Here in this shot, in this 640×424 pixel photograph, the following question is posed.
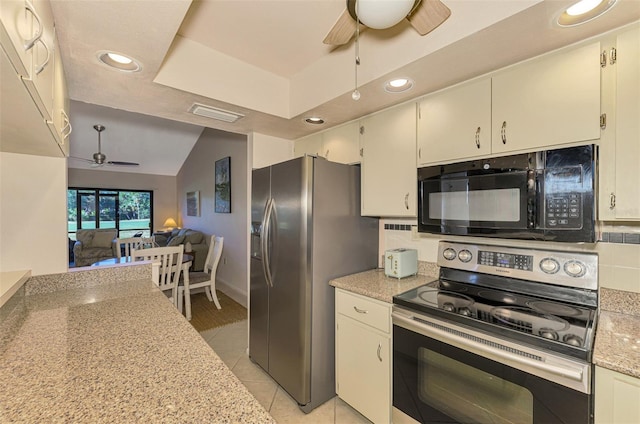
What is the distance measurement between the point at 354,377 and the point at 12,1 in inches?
83.7

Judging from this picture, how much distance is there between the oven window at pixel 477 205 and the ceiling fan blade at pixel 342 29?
39.6 inches

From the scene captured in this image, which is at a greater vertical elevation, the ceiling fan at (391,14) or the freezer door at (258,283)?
the ceiling fan at (391,14)

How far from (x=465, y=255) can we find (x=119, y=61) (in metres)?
2.26

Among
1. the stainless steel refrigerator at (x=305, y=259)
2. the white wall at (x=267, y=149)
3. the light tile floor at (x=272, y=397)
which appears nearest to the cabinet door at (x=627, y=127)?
the stainless steel refrigerator at (x=305, y=259)

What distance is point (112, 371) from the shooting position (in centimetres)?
85

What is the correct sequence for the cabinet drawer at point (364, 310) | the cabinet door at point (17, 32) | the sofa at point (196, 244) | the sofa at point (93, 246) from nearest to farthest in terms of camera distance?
the cabinet door at point (17, 32)
the cabinet drawer at point (364, 310)
the sofa at point (196, 244)
the sofa at point (93, 246)

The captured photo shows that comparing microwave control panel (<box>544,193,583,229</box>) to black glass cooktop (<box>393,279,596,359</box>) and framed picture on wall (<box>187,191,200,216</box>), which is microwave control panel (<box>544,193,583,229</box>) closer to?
black glass cooktop (<box>393,279,596,359</box>)

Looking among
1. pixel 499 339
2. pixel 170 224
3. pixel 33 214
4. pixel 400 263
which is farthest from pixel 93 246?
pixel 499 339

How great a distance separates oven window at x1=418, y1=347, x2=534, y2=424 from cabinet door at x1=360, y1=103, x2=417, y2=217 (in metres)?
0.89

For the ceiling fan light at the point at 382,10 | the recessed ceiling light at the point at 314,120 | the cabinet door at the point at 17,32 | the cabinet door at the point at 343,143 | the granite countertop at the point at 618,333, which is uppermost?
the ceiling fan light at the point at 382,10

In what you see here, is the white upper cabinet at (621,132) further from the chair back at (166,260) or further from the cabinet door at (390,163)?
the chair back at (166,260)

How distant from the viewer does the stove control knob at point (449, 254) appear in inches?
71.6

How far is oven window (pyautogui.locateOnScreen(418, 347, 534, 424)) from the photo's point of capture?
45.7 inches

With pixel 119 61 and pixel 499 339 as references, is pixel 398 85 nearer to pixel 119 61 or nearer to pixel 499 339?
pixel 499 339
